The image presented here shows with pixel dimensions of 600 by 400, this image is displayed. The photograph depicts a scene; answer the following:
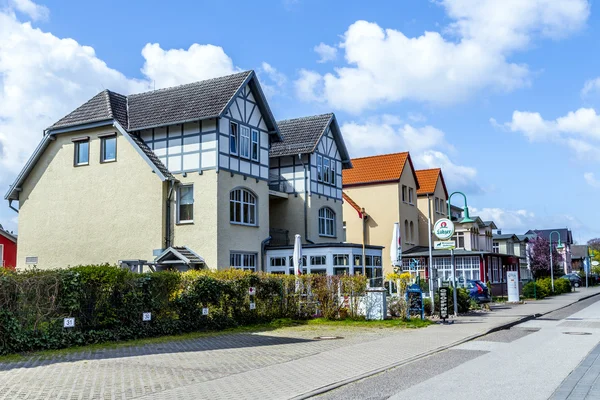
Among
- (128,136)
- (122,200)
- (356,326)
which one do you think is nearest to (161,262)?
(122,200)

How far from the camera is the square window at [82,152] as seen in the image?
→ 30.0 metres

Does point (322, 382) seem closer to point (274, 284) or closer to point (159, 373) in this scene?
point (159, 373)

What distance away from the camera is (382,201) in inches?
1796

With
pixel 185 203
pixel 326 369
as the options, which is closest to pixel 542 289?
pixel 185 203

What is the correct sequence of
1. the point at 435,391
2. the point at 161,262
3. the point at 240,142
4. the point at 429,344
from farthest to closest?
the point at 240,142
the point at 161,262
the point at 429,344
the point at 435,391

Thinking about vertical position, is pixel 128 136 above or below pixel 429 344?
above

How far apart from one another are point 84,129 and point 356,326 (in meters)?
17.6

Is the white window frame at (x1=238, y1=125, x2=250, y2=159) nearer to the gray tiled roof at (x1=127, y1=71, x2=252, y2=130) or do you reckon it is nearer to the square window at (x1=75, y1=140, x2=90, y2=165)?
the gray tiled roof at (x1=127, y1=71, x2=252, y2=130)

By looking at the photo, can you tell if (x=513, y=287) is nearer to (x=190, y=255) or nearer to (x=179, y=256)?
(x=190, y=255)

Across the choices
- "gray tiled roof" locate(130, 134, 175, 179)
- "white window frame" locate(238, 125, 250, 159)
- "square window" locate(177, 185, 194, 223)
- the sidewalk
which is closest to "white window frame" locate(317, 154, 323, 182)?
"white window frame" locate(238, 125, 250, 159)

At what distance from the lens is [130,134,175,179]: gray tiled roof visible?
27.5 m

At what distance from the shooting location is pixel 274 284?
20.5m

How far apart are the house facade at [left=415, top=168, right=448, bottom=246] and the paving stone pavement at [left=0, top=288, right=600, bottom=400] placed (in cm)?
3451

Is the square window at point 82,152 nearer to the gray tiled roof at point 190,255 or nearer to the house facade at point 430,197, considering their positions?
the gray tiled roof at point 190,255
